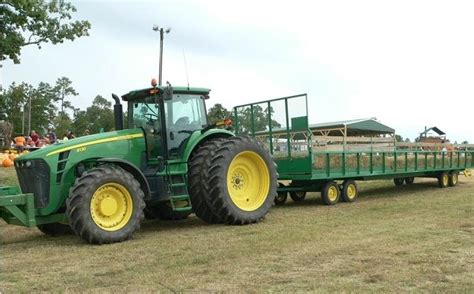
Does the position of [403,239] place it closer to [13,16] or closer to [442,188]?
[442,188]

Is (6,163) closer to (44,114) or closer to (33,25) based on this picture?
(33,25)

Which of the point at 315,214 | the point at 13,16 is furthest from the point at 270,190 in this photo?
the point at 13,16

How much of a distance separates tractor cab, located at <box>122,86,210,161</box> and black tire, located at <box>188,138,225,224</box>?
0.35 metres

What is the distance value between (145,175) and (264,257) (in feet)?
10.1

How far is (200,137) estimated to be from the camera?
861 cm

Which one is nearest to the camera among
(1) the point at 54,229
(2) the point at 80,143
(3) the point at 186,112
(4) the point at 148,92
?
(2) the point at 80,143

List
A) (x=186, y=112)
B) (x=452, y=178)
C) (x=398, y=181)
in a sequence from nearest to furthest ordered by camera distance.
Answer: (x=186, y=112), (x=452, y=178), (x=398, y=181)

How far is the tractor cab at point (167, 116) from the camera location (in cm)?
841

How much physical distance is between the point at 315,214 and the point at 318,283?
17.3 ft

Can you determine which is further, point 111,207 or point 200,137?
point 200,137

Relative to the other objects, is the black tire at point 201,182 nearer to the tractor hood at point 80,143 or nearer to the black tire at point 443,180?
the tractor hood at point 80,143

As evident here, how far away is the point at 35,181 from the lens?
730 cm

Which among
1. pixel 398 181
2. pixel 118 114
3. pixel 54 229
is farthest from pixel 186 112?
pixel 398 181

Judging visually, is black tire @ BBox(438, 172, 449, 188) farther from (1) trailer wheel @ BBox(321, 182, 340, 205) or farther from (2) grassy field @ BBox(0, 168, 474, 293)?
(2) grassy field @ BBox(0, 168, 474, 293)
